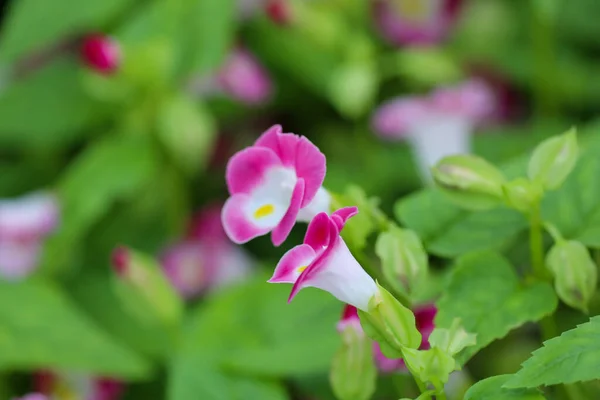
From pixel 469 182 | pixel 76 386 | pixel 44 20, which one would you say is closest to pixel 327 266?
pixel 469 182

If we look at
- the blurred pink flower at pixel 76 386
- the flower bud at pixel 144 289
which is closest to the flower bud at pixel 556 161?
the flower bud at pixel 144 289

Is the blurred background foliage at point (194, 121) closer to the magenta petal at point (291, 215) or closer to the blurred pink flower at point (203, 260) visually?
the blurred pink flower at point (203, 260)

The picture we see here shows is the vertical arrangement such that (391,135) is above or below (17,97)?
below

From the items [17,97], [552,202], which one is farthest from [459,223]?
[17,97]

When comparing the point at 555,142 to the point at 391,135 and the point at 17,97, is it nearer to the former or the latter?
the point at 391,135

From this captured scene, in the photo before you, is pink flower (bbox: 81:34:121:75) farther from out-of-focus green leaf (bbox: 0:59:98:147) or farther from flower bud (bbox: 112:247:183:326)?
flower bud (bbox: 112:247:183:326)

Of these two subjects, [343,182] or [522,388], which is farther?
[343,182]

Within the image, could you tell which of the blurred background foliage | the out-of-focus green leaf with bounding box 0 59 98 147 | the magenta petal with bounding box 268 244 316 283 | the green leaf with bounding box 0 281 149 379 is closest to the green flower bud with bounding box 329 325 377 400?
the magenta petal with bounding box 268 244 316 283
